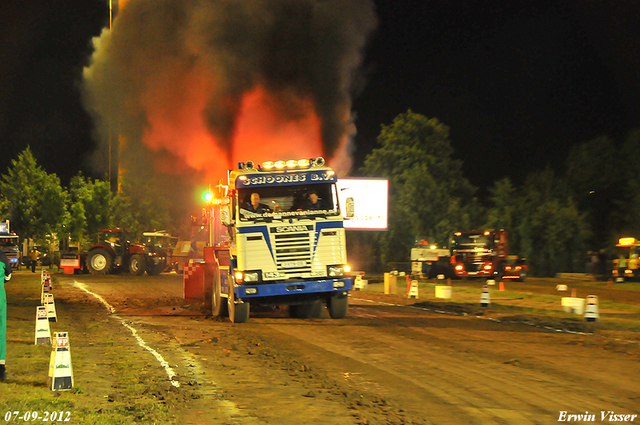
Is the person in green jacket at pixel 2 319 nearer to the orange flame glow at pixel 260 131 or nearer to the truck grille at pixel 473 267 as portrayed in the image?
the orange flame glow at pixel 260 131

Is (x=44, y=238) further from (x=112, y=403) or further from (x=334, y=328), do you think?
(x=112, y=403)

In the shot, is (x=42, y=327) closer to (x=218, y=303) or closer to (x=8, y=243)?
(x=218, y=303)

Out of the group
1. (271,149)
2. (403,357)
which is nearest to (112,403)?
(403,357)

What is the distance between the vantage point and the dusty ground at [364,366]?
789 centimetres

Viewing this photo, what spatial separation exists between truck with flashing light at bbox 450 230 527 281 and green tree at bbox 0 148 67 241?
40178 millimetres

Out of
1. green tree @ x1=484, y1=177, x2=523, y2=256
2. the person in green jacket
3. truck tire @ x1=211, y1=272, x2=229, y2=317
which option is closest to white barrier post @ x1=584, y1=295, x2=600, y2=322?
truck tire @ x1=211, y1=272, x2=229, y2=317

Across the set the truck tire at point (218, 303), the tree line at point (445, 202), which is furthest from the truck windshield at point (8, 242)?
the truck tire at point (218, 303)

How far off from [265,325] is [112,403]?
801cm

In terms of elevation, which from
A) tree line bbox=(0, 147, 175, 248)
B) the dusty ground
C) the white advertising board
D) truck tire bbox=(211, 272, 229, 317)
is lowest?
the dusty ground

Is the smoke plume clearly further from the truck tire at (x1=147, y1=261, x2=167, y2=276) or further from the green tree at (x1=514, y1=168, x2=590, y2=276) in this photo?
the green tree at (x1=514, y1=168, x2=590, y2=276)

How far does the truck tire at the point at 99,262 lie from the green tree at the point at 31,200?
2768cm

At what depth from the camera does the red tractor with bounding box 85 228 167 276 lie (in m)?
38.5

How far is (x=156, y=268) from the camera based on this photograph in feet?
128

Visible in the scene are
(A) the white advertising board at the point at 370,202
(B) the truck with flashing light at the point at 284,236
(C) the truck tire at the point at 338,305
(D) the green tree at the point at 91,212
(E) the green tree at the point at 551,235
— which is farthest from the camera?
(D) the green tree at the point at 91,212
